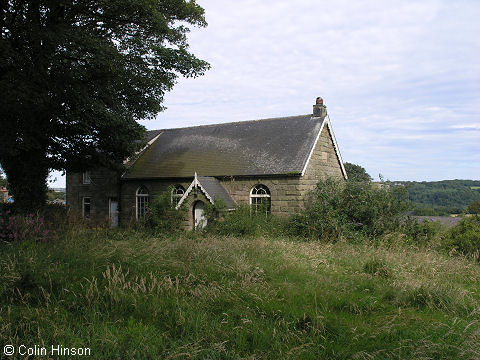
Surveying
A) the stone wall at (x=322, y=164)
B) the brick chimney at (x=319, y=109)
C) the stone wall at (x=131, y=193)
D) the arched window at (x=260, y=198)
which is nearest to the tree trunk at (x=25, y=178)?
the stone wall at (x=131, y=193)

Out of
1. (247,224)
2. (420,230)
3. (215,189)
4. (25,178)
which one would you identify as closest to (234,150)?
(215,189)

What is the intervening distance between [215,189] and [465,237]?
11110 mm

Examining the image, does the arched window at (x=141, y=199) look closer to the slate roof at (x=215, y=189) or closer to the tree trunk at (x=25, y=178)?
the slate roof at (x=215, y=189)

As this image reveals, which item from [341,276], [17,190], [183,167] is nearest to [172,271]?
[341,276]

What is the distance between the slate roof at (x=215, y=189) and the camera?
1812 cm

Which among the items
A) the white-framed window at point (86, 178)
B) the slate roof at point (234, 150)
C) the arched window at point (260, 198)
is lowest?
the arched window at point (260, 198)

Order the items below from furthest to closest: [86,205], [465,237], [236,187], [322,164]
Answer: [86,205] → [322,164] → [236,187] → [465,237]

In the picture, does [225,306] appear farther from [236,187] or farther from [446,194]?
[446,194]

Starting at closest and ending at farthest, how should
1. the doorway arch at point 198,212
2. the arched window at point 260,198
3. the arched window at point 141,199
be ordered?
the doorway arch at point 198,212 → the arched window at point 260,198 → the arched window at point 141,199

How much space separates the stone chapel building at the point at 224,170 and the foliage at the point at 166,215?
504mm

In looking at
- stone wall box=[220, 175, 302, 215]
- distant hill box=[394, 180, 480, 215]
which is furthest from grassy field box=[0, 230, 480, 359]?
distant hill box=[394, 180, 480, 215]

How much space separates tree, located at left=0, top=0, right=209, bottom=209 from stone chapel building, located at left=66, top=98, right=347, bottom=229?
138 inches

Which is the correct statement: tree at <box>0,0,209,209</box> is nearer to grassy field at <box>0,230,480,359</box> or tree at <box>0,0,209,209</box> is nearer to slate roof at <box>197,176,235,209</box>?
slate roof at <box>197,176,235,209</box>

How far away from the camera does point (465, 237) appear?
11906 millimetres
